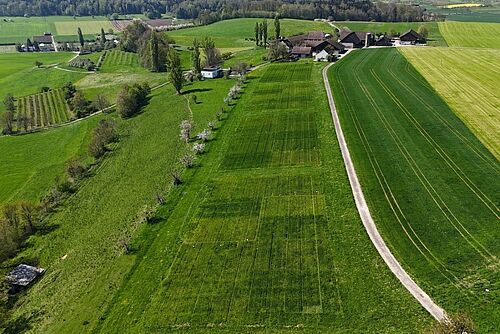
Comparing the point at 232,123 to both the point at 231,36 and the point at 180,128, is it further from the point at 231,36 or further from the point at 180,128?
the point at 231,36

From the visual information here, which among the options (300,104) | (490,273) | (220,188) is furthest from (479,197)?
(300,104)

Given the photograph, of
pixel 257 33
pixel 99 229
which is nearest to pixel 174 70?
pixel 99 229

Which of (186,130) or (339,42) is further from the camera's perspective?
(339,42)

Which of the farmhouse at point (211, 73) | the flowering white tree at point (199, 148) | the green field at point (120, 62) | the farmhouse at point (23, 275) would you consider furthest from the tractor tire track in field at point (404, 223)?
the green field at point (120, 62)

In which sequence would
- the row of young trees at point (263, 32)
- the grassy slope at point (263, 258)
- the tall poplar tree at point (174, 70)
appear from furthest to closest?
the row of young trees at point (263, 32), the tall poplar tree at point (174, 70), the grassy slope at point (263, 258)

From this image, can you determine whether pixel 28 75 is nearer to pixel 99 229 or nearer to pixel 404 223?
pixel 99 229

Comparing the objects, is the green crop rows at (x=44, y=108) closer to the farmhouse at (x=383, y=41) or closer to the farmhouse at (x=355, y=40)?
the farmhouse at (x=355, y=40)
